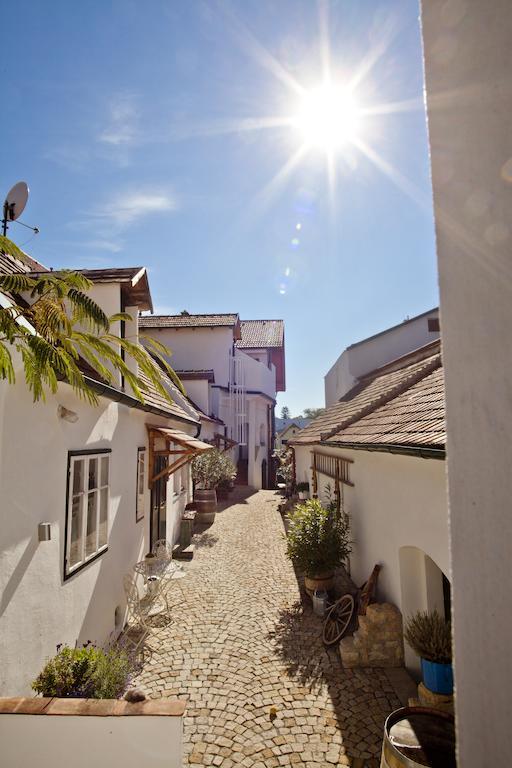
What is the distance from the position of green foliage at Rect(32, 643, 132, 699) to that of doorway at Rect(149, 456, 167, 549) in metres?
4.56

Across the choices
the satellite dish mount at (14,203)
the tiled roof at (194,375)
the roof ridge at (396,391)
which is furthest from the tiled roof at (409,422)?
the tiled roof at (194,375)

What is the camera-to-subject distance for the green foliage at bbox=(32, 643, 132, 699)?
3.85m

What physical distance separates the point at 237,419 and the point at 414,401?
1719 cm

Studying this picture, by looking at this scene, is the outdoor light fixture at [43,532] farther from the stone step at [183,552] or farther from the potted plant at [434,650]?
the stone step at [183,552]

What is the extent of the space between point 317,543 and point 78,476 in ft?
15.9

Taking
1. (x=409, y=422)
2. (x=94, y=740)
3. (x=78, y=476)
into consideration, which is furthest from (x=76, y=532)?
(x=409, y=422)

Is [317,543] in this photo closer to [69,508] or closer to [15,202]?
[69,508]

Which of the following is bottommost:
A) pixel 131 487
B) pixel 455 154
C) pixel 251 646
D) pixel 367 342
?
pixel 251 646

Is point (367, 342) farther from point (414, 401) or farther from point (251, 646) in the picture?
point (251, 646)

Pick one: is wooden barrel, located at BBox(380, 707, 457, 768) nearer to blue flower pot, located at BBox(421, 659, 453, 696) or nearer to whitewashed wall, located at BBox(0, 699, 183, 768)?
blue flower pot, located at BBox(421, 659, 453, 696)

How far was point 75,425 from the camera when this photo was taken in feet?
Answer: 16.3

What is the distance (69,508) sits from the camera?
4.77 metres

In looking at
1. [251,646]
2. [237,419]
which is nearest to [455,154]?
[251,646]

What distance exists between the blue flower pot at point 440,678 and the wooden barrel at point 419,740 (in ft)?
2.65
